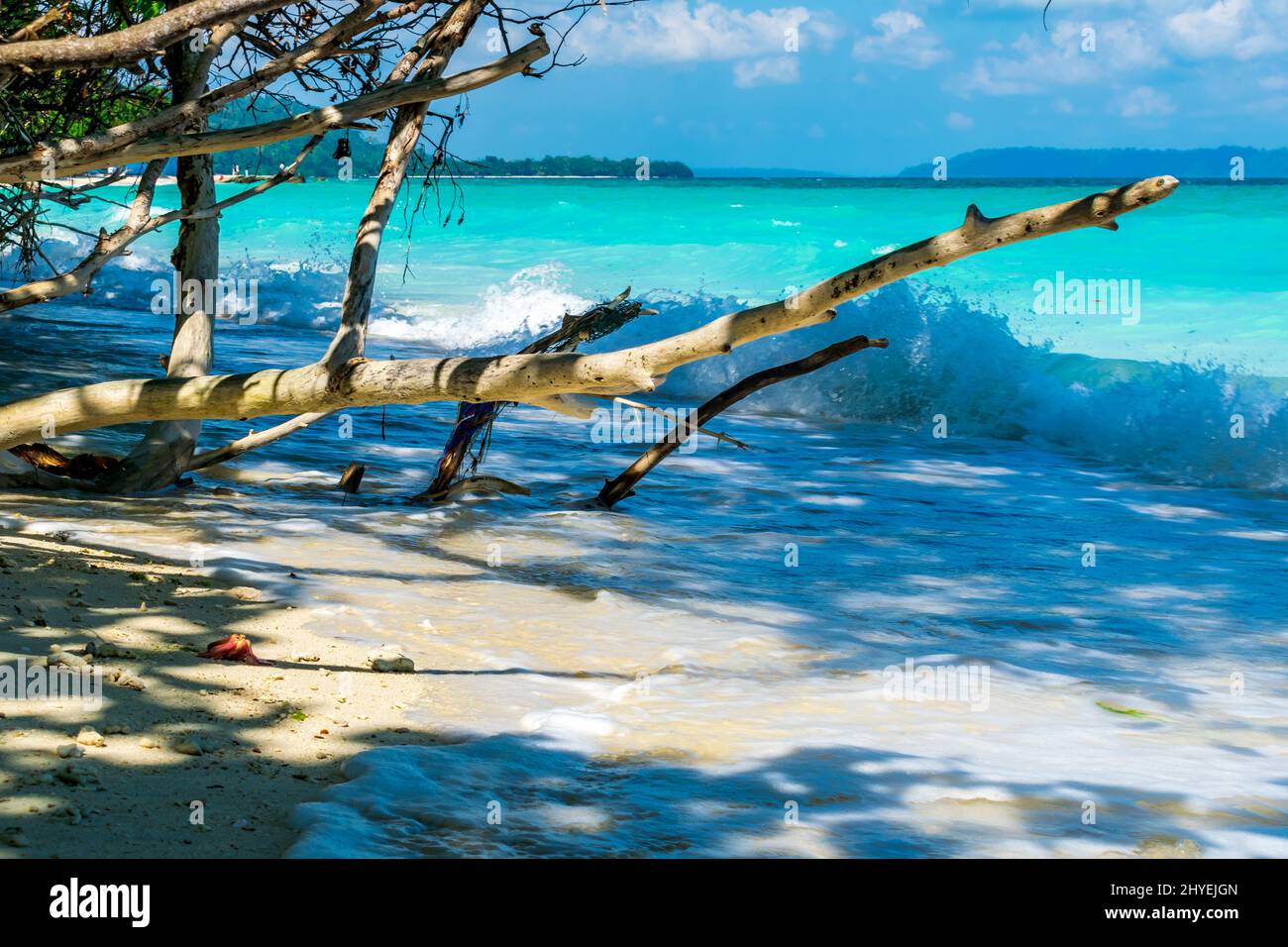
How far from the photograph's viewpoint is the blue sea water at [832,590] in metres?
3.84

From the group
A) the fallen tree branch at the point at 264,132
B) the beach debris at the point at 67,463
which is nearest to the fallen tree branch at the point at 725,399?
the fallen tree branch at the point at 264,132

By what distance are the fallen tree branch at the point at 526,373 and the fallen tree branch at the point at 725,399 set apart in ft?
7.10

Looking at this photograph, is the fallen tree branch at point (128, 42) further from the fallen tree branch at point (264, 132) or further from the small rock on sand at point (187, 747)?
the small rock on sand at point (187, 747)

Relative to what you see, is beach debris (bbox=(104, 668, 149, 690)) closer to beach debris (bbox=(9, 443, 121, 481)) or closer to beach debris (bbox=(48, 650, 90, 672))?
beach debris (bbox=(48, 650, 90, 672))

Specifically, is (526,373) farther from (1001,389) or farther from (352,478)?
(1001,389)

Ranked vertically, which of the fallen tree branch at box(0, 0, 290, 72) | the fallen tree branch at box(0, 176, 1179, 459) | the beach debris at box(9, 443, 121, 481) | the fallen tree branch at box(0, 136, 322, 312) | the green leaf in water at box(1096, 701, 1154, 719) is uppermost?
the fallen tree branch at box(0, 0, 290, 72)

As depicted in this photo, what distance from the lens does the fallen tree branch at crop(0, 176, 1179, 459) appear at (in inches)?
123

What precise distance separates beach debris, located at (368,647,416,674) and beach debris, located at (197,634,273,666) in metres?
0.40

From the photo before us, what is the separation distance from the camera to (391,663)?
4.91m

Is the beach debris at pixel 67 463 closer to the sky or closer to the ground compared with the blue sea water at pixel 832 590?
closer to the sky

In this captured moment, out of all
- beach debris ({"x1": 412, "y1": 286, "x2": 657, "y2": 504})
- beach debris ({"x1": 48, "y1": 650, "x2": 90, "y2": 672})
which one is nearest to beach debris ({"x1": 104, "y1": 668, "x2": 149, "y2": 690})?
beach debris ({"x1": 48, "y1": 650, "x2": 90, "y2": 672})

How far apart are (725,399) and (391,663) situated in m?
3.99
